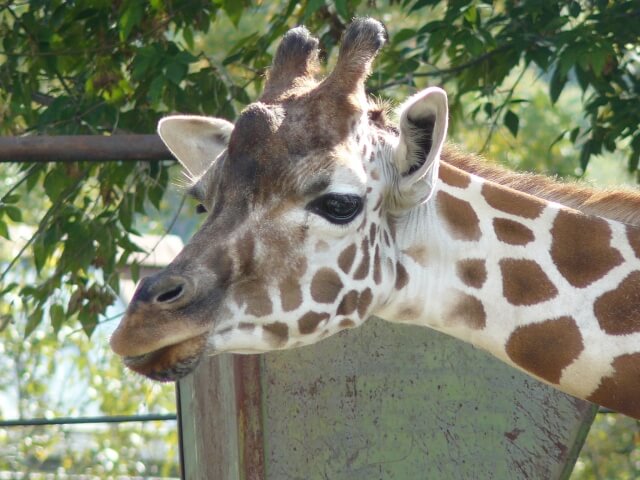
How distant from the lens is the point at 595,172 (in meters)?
23.2

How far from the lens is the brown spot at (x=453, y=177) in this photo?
345 centimetres

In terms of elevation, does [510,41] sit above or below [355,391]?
above

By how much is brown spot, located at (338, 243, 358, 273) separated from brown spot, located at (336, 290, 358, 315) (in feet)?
0.24

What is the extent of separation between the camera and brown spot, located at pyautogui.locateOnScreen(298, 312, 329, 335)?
3.19 m

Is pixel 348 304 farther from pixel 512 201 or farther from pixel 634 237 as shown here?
pixel 634 237

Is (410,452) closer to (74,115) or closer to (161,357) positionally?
(161,357)

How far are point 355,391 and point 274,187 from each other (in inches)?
52.3

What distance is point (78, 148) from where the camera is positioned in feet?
15.0

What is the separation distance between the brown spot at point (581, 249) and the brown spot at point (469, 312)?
0.84 ft

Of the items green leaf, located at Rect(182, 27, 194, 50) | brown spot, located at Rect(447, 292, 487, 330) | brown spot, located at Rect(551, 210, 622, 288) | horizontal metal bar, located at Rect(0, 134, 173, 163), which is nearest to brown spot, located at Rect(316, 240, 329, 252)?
brown spot, located at Rect(447, 292, 487, 330)

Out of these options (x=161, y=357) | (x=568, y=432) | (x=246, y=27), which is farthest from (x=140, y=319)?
(x=246, y=27)

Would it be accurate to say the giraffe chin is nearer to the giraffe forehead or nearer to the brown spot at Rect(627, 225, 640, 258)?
the giraffe forehead

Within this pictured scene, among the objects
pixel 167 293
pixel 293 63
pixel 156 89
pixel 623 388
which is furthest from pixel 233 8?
pixel 623 388

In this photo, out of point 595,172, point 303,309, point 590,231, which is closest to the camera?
point 303,309
